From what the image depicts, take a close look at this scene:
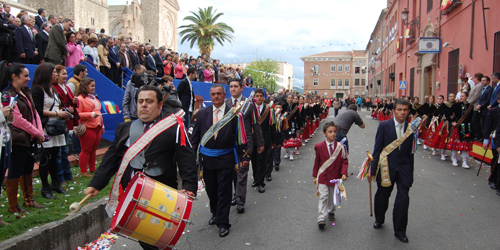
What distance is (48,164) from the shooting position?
5.38 meters

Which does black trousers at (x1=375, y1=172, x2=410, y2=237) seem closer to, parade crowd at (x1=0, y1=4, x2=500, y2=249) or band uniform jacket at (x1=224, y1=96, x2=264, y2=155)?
parade crowd at (x1=0, y1=4, x2=500, y2=249)

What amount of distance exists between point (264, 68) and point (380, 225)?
7737 centimetres

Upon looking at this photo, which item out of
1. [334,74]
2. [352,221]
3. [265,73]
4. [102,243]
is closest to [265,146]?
[352,221]

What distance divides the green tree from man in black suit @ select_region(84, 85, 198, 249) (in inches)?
2720

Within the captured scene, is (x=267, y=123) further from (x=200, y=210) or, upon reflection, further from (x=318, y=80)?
(x=318, y=80)

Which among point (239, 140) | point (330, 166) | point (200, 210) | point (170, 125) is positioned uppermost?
point (170, 125)

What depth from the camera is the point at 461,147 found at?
9.63m

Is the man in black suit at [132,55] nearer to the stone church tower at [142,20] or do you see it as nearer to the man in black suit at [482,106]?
the man in black suit at [482,106]

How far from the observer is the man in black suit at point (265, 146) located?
7098 mm

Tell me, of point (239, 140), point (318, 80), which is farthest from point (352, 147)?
point (318, 80)

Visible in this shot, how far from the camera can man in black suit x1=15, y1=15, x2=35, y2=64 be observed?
9062 millimetres

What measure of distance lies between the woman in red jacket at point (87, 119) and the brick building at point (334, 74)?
8596 cm

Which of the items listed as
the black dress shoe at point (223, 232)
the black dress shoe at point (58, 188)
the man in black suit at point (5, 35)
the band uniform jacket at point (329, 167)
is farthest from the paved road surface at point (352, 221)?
the man in black suit at point (5, 35)

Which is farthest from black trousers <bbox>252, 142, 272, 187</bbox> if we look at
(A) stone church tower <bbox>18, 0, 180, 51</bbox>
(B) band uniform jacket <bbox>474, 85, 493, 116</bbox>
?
(A) stone church tower <bbox>18, 0, 180, 51</bbox>
